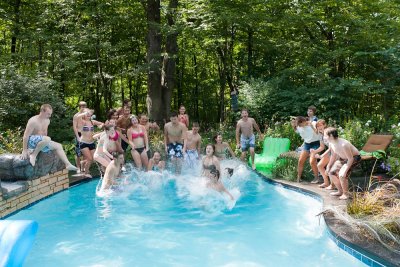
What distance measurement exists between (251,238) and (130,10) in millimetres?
14360

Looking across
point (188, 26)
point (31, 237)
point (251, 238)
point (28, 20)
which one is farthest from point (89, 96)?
point (31, 237)

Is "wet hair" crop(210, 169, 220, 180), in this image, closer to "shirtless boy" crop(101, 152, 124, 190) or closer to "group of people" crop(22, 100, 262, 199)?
"group of people" crop(22, 100, 262, 199)

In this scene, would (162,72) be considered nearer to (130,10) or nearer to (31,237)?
(130,10)

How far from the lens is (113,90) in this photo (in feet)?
74.3

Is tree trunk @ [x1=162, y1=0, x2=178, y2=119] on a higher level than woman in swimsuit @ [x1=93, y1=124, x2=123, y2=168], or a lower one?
higher

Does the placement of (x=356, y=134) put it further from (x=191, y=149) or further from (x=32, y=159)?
(x=32, y=159)

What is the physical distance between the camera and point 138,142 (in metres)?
9.22

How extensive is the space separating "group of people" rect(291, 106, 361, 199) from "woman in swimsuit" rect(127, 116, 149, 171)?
11.6 feet

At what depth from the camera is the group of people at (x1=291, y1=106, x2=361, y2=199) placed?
6661 mm

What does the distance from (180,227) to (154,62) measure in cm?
931

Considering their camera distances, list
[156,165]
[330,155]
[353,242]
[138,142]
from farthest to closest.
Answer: [156,165], [138,142], [330,155], [353,242]

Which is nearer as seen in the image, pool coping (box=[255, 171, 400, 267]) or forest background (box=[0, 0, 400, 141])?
pool coping (box=[255, 171, 400, 267])

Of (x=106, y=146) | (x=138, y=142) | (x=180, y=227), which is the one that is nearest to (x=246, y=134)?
(x=138, y=142)

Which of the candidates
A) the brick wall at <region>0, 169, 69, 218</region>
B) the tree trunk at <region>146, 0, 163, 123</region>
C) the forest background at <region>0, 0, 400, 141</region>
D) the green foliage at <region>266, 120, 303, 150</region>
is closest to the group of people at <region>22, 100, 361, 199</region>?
the brick wall at <region>0, 169, 69, 218</region>
